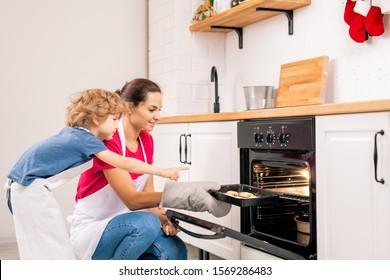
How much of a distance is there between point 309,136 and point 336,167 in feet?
0.65

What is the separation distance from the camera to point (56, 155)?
212cm

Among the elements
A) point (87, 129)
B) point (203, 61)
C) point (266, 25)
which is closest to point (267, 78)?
point (266, 25)

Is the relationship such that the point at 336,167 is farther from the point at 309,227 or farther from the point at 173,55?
the point at 173,55

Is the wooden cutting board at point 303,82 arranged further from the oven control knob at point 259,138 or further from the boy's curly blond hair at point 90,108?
the boy's curly blond hair at point 90,108

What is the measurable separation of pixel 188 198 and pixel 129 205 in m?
0.25

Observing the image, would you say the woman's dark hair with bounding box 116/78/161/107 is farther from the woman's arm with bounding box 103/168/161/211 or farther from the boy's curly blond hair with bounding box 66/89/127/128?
the woman's arm with bounding box 103/168/161/211

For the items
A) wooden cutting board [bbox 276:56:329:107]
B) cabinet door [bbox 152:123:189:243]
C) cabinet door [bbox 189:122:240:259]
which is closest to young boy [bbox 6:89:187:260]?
cabinet door [bbox 189:122:240:259]

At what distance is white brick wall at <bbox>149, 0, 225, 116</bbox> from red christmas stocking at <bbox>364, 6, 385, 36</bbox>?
5.39ft

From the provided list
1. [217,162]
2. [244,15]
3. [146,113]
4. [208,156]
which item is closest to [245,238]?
[146,113]

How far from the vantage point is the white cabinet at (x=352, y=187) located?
6.49ft

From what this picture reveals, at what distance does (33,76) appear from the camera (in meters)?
4.15

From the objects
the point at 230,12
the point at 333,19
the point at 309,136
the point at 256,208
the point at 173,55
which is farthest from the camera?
the point at 173,55

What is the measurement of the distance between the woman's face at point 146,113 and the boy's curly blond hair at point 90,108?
0.65 ft
